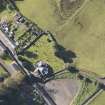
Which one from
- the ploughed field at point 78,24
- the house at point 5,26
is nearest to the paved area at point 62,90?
the ploughed field at point 78,24

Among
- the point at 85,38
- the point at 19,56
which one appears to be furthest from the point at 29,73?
the point at 85,38

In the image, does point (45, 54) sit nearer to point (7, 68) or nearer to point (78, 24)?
point (7, 68)

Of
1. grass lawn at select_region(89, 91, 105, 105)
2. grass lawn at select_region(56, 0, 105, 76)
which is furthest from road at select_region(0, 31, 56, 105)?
grass lawn at select_region(56, 0, 105, 76)

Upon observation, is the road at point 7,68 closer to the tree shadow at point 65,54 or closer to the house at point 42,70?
the house at point 42,70

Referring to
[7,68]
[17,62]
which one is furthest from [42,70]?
[7,68]

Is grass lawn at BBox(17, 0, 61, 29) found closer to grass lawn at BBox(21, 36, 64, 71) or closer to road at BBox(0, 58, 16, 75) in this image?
grass lawn at BBox(21, 36, 64, 71)

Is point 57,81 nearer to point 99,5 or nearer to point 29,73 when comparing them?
point 29,73
